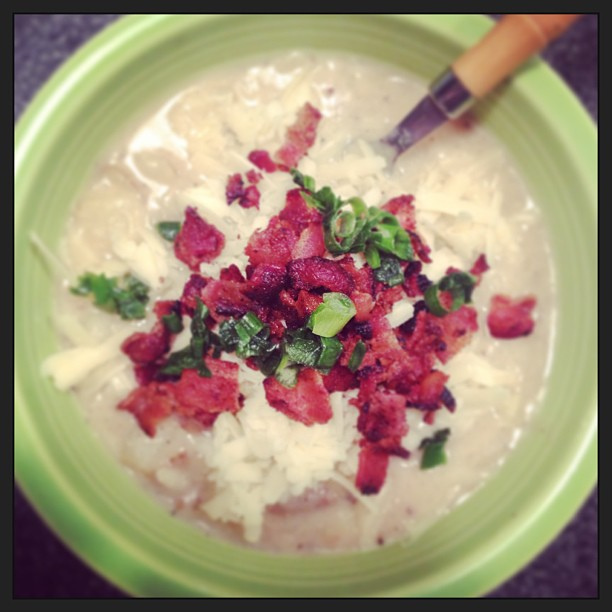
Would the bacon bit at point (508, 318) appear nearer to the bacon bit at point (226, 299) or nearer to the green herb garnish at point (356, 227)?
the green herb garnish at point (356, 227)

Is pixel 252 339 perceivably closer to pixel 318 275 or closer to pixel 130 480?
pixel 318 275

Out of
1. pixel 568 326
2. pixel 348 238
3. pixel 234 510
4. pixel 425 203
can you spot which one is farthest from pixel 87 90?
pixel 568 326

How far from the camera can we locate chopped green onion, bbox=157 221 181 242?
1.19 meters

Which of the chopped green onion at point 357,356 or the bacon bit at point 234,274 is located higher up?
the bacon bit at point 234,274

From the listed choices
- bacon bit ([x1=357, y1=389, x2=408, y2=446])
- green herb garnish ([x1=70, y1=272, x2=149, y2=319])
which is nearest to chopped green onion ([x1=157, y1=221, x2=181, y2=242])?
green herb garnish ([x1=70, y1=272, x2=149, y2=319])

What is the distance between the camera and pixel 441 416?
1169 millimetres

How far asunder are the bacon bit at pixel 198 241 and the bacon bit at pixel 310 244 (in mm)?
168

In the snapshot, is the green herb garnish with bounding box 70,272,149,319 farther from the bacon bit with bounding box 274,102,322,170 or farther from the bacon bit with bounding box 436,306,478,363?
the bacon bit with bounding box 436,306,478,363

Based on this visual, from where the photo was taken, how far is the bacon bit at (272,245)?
103 cm

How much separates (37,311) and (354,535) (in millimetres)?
814

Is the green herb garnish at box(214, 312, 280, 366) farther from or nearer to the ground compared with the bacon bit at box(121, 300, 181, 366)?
→ nearer to the ground

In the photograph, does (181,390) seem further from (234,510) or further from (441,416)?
(441,416)

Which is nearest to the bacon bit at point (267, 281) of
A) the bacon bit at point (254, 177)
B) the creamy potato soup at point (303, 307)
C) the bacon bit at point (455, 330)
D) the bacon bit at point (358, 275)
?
the creamy potato soup at point (303, 307)

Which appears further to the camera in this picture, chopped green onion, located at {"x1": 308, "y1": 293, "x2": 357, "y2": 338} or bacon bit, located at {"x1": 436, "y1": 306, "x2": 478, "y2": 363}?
bacon bit, located at {"x1": 436, "y1": 306, "x2": 478, "y2": 363}
